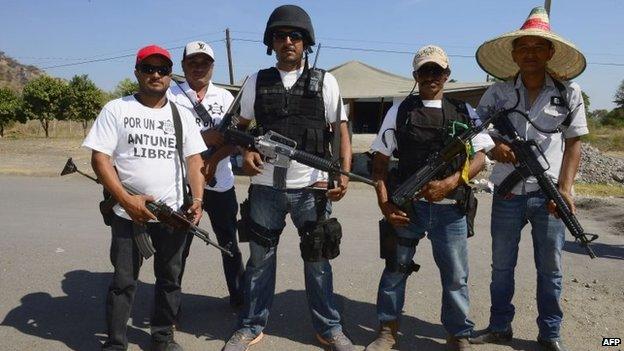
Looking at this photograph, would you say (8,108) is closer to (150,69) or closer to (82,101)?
(82,101)

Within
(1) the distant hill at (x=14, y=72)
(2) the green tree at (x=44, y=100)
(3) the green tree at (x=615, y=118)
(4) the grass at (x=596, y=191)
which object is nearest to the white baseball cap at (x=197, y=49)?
(4) the grass at (x=596, y=191)

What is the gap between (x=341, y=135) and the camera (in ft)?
10.7

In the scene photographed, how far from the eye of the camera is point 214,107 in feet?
12.5

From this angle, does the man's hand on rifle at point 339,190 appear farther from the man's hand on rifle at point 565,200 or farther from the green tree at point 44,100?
the green tree at point 44,100

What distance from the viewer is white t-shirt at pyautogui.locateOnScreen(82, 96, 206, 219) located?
2.96 metres

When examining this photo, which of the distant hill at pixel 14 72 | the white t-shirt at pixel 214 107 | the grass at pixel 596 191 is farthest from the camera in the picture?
the distant hill at pixel 14 72

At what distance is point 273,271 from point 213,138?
3.39ft

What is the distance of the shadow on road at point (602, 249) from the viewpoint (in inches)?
244

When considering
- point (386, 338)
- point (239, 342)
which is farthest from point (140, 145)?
point (386, 338)

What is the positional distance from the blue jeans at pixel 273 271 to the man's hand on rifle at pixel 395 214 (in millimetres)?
388

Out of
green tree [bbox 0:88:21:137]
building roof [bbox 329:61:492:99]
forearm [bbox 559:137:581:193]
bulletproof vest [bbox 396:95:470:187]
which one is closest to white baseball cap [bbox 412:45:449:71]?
bulletproof vest [bbox 396:95:470:187]

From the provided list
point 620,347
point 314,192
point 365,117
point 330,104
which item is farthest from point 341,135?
point 365,117

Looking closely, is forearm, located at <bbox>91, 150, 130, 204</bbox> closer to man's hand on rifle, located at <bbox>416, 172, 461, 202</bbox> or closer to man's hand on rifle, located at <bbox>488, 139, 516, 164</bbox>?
man's hand on rifle, located at <bbox>416, 172, 461, 202</bbox>

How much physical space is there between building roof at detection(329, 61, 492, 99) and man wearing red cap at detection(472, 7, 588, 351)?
11.5 metres
